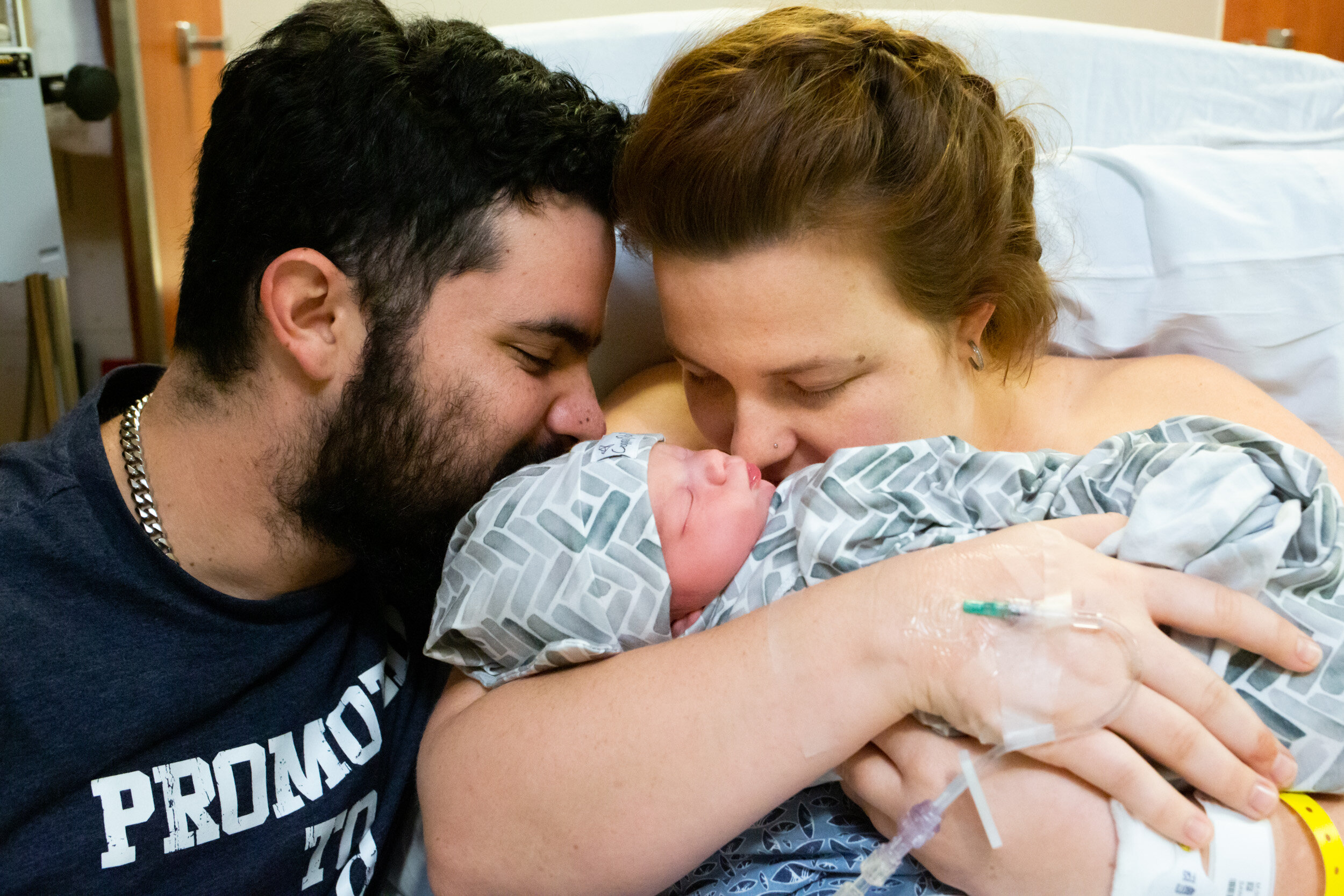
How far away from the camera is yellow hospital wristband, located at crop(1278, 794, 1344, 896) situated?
986 millimetres

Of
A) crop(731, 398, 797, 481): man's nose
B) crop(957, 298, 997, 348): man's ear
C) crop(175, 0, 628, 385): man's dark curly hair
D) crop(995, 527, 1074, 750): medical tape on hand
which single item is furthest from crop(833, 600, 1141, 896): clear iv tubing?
crop(175, 0, 628, 385): man's dark curly hair

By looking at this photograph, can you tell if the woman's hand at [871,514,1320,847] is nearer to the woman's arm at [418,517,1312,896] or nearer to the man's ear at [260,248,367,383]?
the woman's arm at [418,517,1312,896]

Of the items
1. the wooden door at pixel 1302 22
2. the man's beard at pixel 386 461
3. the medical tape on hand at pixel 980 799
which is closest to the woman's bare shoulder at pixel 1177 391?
the medical tape on hand at pixel 980 799

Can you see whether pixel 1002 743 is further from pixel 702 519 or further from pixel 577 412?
pixel 577 412

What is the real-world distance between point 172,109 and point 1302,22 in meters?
3.47

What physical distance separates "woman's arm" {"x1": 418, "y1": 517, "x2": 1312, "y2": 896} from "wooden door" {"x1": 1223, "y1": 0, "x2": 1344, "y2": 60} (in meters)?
2.43

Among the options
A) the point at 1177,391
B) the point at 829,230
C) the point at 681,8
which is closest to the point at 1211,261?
→ the point at 1177,391

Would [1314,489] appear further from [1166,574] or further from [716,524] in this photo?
[716,524]

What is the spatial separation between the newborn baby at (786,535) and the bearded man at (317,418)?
8.0 inches

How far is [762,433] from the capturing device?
4.61ft

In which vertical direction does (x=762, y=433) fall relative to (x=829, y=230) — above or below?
below

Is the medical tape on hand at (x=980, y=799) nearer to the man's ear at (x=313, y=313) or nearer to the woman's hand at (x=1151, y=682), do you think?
the woman's hand at (x=1151, y=682)

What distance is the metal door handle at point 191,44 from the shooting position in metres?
3.18

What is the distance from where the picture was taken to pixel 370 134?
4.43 feet
